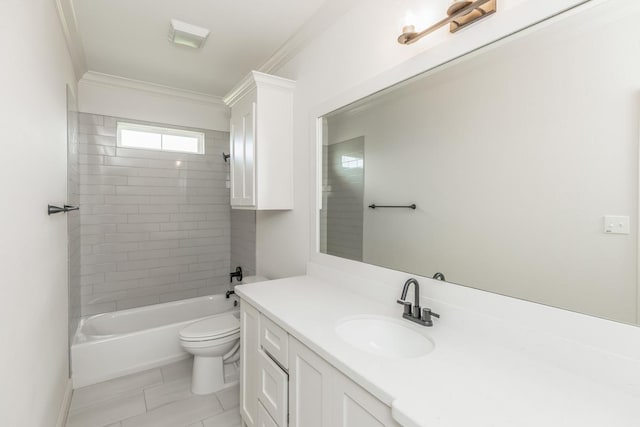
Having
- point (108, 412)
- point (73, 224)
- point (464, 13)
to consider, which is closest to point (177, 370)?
point (108, 412)

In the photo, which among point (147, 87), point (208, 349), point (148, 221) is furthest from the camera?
point (148, 221)

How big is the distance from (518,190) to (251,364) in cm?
152

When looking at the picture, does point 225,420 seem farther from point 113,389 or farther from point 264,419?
point 113,389

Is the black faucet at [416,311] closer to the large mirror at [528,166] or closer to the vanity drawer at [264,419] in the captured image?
the large mirror at [528,166]

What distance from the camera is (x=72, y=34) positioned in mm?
2029

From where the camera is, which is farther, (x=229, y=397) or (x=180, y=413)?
(x=229, y=397)

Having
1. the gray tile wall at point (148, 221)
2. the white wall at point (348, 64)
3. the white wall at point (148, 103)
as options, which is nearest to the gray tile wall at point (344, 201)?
the white wall at point (348, 64)

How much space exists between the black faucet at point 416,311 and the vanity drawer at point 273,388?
23.0 inches

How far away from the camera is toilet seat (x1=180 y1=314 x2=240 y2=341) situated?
2.12 m

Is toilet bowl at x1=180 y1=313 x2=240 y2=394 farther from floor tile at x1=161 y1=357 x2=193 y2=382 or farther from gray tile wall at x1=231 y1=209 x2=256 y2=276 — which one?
gray tile wall at x1=231 y1=209 x2=256 y2=276

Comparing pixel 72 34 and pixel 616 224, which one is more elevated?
pixel 72 34

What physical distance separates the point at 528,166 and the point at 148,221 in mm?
3337

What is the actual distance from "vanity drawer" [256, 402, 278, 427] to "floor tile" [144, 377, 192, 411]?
3.07 ft

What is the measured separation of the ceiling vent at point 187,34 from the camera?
1.97 m
